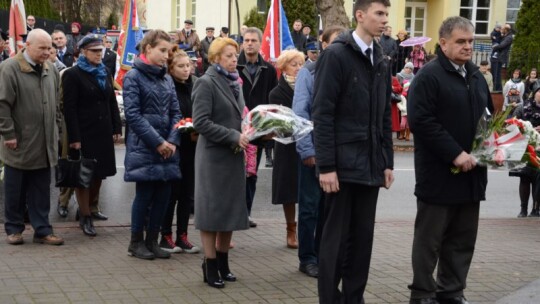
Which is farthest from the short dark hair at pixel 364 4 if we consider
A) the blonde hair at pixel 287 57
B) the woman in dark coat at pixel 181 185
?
the woman in dark coat at pixel 181 185

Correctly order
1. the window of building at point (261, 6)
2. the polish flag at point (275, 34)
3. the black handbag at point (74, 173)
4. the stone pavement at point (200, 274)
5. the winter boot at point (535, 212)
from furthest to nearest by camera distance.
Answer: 1. the window of building at point (261, 6)
2. the polish flag at point (275, 34)
3. the winter boot at point (535, 212)
4. the black handbag at point (74, 173)
5. the stone pavement at point (200, 274)

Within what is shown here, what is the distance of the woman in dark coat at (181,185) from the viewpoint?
8.66 meters

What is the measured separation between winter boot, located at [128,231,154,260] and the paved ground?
70mm

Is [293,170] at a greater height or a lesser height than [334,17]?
lesser

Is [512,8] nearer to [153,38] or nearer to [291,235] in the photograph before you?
[291,235]

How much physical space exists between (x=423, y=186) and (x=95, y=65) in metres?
4.20

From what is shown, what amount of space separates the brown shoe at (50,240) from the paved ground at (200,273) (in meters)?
0.08

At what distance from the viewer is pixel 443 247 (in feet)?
22.8

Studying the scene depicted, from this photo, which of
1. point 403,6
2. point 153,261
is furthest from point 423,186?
point 403,6

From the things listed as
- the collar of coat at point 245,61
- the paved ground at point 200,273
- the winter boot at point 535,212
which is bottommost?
the winter boot at point 535,212

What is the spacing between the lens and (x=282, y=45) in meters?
18.0

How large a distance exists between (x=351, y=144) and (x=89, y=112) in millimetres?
4139

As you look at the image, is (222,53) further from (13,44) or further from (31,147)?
(13,44)

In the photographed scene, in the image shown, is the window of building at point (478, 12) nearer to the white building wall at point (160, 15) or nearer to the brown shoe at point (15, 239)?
the white building wall at point (160, 15)
